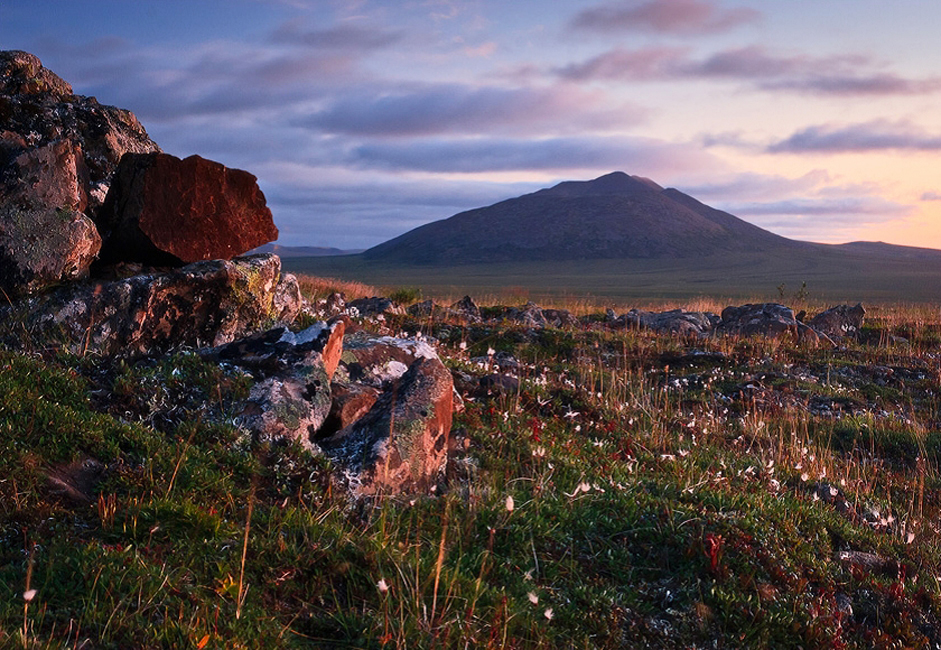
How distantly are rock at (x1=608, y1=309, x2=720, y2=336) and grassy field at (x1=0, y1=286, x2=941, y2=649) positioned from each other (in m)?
11.5

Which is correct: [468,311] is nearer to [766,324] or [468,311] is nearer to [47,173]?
[766,324]

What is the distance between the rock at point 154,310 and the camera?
675cm

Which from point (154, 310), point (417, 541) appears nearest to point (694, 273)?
point (154, 310)

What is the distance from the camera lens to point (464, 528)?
496 cm

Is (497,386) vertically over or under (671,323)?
under

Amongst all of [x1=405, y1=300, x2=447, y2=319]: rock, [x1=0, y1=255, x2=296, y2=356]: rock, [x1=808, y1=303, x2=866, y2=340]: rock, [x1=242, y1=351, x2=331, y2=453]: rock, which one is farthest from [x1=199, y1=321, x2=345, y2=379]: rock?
[x1=808, y1=303, x2=866, y2=340]: rock

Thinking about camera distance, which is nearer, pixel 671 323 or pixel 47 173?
pixel 47 173

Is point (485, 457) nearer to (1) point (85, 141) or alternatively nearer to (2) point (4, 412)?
(2) point (4, 412)

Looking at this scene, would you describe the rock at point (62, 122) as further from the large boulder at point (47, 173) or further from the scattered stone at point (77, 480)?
the scattered stone at point (77, 480)

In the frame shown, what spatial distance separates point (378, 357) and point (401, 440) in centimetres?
224

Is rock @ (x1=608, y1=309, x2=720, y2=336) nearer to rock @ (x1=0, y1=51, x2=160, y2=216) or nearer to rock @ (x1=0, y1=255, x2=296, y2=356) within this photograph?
rock @ (x1=0, y1=255, x2=296, y2=356)

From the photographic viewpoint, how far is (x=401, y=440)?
228 inches

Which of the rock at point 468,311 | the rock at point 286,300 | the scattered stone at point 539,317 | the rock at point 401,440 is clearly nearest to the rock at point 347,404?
the rock at point 401,440

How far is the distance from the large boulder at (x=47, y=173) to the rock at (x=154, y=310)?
0.38 metres
